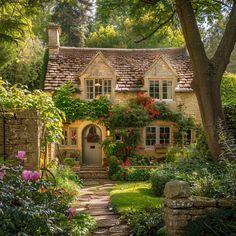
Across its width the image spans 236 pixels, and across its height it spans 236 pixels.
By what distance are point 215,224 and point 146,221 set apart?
180cm

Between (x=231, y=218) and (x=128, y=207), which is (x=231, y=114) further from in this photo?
(x=231, y=218)

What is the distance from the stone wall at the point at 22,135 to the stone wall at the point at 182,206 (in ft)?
13.4

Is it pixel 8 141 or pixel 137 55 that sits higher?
pixel 137 55

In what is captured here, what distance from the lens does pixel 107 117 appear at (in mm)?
19719

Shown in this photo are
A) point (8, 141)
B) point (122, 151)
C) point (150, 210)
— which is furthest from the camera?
point (122, 151)

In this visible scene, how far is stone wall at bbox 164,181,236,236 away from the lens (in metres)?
6.31

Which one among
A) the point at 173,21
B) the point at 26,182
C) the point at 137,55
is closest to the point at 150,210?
the point at 26,182

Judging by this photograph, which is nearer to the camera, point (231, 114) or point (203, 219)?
point (203, 219)

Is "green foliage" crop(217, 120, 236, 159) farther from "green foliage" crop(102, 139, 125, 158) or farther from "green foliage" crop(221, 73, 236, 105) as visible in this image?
"green foliage" crop(221, 73, 236, 105)

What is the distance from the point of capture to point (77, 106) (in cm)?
1956

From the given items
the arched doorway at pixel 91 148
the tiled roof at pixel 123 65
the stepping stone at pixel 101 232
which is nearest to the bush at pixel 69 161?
the arched doorway at pixel 91 148

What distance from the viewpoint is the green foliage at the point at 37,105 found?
9307mm

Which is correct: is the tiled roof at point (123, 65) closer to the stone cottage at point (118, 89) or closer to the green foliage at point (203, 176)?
the stone cottage at point (118, 89)

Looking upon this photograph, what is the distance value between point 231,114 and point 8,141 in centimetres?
770
